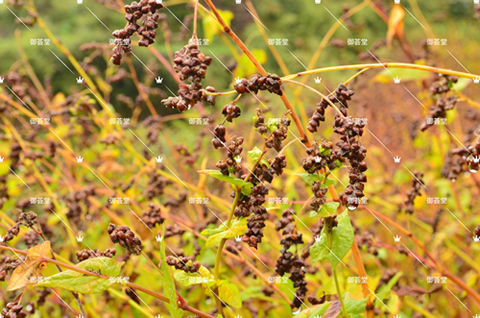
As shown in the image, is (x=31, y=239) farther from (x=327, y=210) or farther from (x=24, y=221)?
(x=327, y=210)

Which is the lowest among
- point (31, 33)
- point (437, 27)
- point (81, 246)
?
point (81, 246)

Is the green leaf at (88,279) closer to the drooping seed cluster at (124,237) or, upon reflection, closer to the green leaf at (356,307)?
the drooping seed cluster at (124,237)

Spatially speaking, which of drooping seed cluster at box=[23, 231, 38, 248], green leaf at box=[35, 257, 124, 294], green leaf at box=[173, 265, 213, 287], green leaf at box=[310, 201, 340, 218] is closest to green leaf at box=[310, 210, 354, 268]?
green leaf at box=[310, 201, 340, 218]

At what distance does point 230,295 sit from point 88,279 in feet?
0.62

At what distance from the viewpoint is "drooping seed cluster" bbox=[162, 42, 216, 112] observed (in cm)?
49

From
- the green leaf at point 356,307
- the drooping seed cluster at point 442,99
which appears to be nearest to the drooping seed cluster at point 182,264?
the green leaf at point 356,307

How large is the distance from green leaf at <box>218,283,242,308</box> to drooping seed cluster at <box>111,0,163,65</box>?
0.33 metres

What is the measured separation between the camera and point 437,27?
5.73 metres

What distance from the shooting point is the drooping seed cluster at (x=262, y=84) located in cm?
51

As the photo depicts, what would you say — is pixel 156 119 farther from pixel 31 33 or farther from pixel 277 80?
pixel 31 33

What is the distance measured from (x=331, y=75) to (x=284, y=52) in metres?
0.74

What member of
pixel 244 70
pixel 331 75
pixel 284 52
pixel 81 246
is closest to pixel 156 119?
pixel 244 70

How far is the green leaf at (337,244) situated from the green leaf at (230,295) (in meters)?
0.12

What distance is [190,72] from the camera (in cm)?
49
